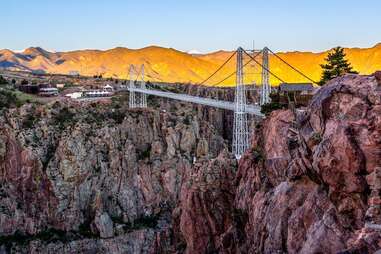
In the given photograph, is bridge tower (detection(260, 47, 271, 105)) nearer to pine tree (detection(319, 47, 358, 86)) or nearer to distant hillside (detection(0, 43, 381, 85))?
pine tree (detection(319, 47, 358, 86))

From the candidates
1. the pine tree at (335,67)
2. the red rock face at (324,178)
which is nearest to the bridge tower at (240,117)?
the pine tree at (335,67)

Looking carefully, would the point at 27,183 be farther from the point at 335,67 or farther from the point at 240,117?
the point at 335,67

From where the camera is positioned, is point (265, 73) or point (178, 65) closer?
point (265, 73)

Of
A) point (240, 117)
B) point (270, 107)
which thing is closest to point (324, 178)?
point (270, 107)

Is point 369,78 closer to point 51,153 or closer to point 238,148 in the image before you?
Result: point 238,148

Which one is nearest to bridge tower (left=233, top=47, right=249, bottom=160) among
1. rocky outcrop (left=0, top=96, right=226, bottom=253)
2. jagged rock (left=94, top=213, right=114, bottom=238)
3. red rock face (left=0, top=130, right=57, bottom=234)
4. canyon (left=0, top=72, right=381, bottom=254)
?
canyon (left=0, top=72, right=381, bottom=254)

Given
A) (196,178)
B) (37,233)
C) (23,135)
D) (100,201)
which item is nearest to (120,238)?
(100,201)
